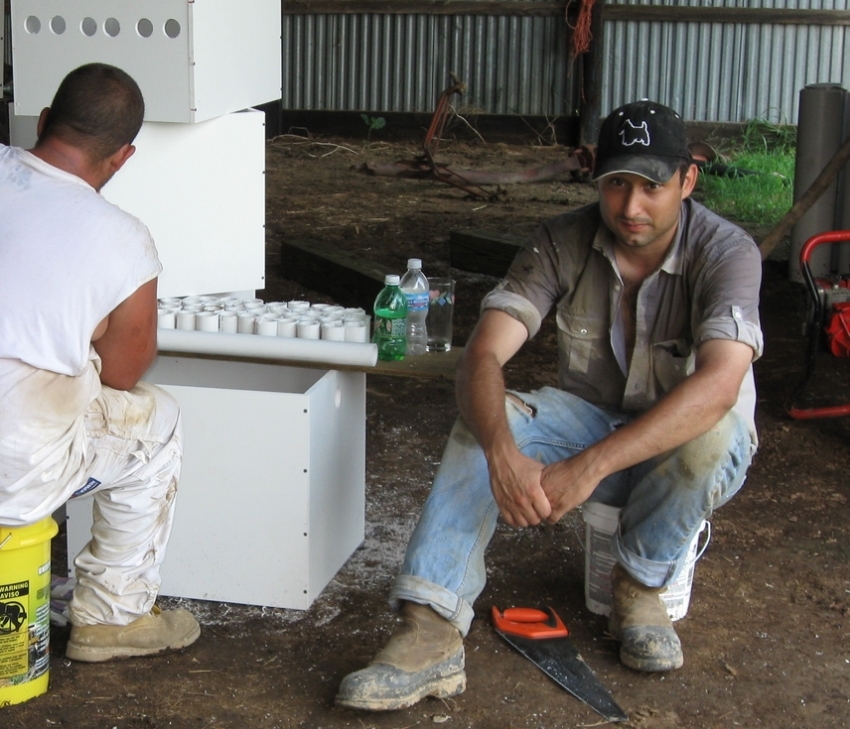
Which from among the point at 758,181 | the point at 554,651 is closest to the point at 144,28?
the point at 554,651

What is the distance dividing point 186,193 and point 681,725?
7.66ft

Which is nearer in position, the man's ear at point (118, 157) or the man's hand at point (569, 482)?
the man's ear at point (118, 157)

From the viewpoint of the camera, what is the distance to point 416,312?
12.8 ft

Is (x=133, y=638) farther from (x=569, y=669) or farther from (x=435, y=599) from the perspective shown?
(x=569, y=669)

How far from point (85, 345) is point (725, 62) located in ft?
37.6

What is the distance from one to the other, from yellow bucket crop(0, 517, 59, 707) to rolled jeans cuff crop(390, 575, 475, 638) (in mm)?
865

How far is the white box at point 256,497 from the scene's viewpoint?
3.33m

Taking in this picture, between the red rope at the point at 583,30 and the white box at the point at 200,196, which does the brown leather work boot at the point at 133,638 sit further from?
the red rope at the point at 583,30

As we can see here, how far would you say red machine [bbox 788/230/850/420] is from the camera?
4.91m

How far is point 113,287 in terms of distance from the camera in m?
2.59

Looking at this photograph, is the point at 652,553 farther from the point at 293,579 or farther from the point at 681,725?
the point at 293,579

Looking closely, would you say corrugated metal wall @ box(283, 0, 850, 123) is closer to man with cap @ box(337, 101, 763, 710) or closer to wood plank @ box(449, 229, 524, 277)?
wood plank @ box(449, 229, 524, 277)

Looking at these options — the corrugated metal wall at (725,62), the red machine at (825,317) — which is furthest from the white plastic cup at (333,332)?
the corrugated metal wall at (725,62)

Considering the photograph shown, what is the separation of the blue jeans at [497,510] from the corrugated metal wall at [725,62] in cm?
1049
